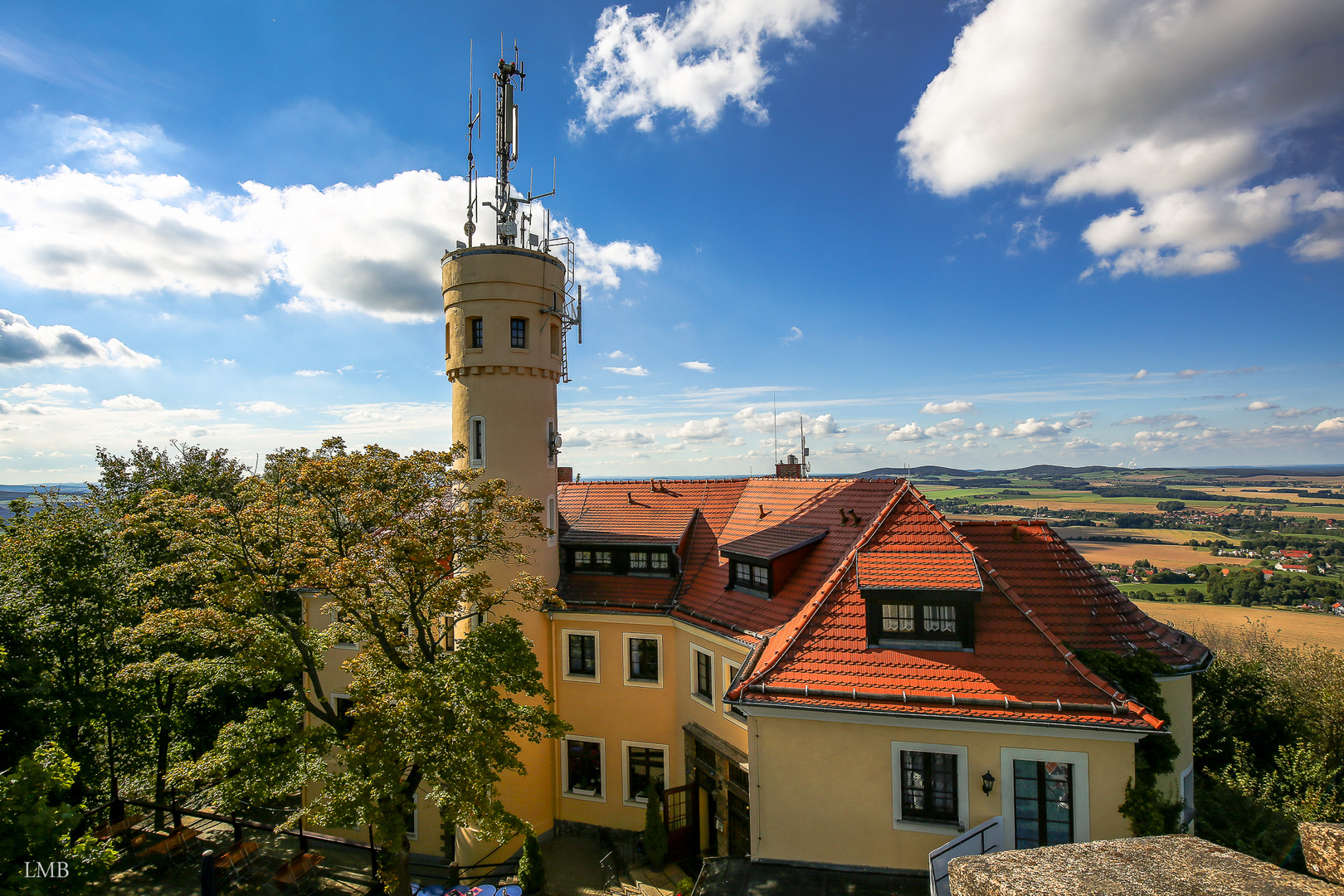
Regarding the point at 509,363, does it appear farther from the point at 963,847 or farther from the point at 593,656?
the point at 963,847

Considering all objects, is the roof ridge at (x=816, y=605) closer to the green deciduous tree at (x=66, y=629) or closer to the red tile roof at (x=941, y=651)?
the red tile roof at (x=941, y=651)

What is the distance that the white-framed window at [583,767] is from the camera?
66.4 feet

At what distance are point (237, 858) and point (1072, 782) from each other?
78.1 feet

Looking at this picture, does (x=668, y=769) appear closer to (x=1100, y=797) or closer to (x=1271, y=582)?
(x=1100, y=797)

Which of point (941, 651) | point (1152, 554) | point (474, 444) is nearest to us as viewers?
point (941, 651)

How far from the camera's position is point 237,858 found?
18.0 metres

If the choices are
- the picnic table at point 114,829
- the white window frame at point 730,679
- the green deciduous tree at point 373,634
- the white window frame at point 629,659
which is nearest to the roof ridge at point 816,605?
the white window frame at point 730,679

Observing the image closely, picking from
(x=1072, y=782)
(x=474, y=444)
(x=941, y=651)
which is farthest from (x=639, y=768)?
(x=1072, y=782)

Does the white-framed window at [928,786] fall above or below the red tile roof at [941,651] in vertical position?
below

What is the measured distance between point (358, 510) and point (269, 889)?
46.2ft

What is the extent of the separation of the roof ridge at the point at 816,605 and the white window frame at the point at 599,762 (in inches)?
352

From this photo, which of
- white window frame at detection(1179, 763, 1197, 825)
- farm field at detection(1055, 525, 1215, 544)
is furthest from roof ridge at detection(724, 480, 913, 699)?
farm field at detection(1055, 525, 1215, 544)

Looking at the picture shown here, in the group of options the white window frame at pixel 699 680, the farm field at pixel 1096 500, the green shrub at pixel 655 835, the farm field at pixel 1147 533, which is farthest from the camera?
the farm field at pixel 1096 500

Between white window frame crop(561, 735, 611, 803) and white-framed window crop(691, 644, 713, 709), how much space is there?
4219 millimetres
